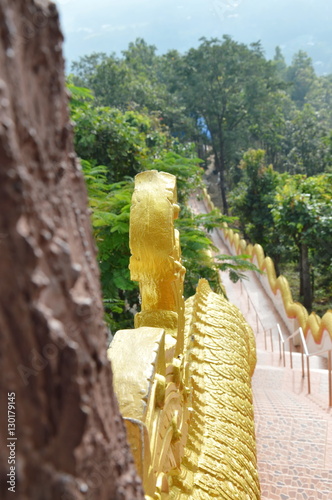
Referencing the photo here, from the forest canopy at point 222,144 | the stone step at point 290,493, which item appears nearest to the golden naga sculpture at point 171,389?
the stone step at point 290,493

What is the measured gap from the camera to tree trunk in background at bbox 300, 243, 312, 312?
38.5ft

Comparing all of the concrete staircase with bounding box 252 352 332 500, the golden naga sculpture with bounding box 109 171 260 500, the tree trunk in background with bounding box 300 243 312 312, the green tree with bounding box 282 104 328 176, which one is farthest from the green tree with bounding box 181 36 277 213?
the golden naga sculpture with bounding box 109 171 260 500

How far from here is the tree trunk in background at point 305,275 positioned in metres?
11.7

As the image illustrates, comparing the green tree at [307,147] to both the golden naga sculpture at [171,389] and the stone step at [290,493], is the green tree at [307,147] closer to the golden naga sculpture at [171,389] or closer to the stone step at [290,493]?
the stone step at [290,493]

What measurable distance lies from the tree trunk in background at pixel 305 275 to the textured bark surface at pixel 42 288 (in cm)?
1140

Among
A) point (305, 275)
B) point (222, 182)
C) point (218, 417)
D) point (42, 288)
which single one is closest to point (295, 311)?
point (305, 275)

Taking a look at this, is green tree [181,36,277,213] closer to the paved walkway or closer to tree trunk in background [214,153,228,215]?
tree trunk in background [214,153,228,215]

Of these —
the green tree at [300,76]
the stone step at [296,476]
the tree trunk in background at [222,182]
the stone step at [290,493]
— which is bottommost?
the stone step at [290,493]

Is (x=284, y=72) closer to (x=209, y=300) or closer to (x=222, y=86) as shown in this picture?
(x=222, y=86)

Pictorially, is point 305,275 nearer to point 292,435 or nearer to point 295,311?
point 295,311

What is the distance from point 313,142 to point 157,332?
21821mm

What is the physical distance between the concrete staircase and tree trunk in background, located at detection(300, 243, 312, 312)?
19.8 feet

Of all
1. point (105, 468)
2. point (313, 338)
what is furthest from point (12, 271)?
point (313, 338)

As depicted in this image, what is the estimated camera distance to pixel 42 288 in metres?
0.60
